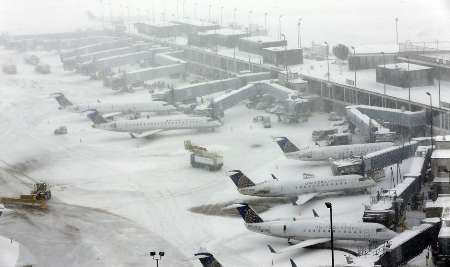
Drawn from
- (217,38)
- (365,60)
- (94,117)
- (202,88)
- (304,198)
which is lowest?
(304,198)

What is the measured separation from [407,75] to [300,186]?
41.3 m

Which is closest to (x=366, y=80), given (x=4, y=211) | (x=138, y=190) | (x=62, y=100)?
(x=138, y=190)

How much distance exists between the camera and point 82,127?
423 ft

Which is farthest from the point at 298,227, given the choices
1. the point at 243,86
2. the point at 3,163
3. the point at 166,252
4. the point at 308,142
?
the point at 243,86

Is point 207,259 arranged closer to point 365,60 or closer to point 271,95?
point 271,95

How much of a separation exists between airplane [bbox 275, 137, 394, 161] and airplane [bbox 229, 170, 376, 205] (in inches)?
440

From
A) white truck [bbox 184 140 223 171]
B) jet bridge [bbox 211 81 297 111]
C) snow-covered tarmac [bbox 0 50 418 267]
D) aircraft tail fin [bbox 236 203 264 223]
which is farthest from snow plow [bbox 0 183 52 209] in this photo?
jet bridge [bbox 211 81 297 111]

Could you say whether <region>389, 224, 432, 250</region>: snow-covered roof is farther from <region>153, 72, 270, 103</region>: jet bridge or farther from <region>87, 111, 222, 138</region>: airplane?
<region>153, 72, 270, 103</region>: jet bridge

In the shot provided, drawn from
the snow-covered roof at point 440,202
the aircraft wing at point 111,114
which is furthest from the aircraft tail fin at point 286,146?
the aircraft wing at point 111,114

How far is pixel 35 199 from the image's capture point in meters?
89.6

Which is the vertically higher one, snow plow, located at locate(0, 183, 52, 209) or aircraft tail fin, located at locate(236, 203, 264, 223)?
aircraft tail fin, located at locate(236, 203, 264, 223)

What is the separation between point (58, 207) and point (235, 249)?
25.1 m

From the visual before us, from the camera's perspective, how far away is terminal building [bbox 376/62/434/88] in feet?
389

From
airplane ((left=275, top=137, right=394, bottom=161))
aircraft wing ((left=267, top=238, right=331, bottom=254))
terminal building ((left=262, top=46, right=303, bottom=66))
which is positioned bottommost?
aircraft wing ((left=267, top=238, right=331, bottom=254))
